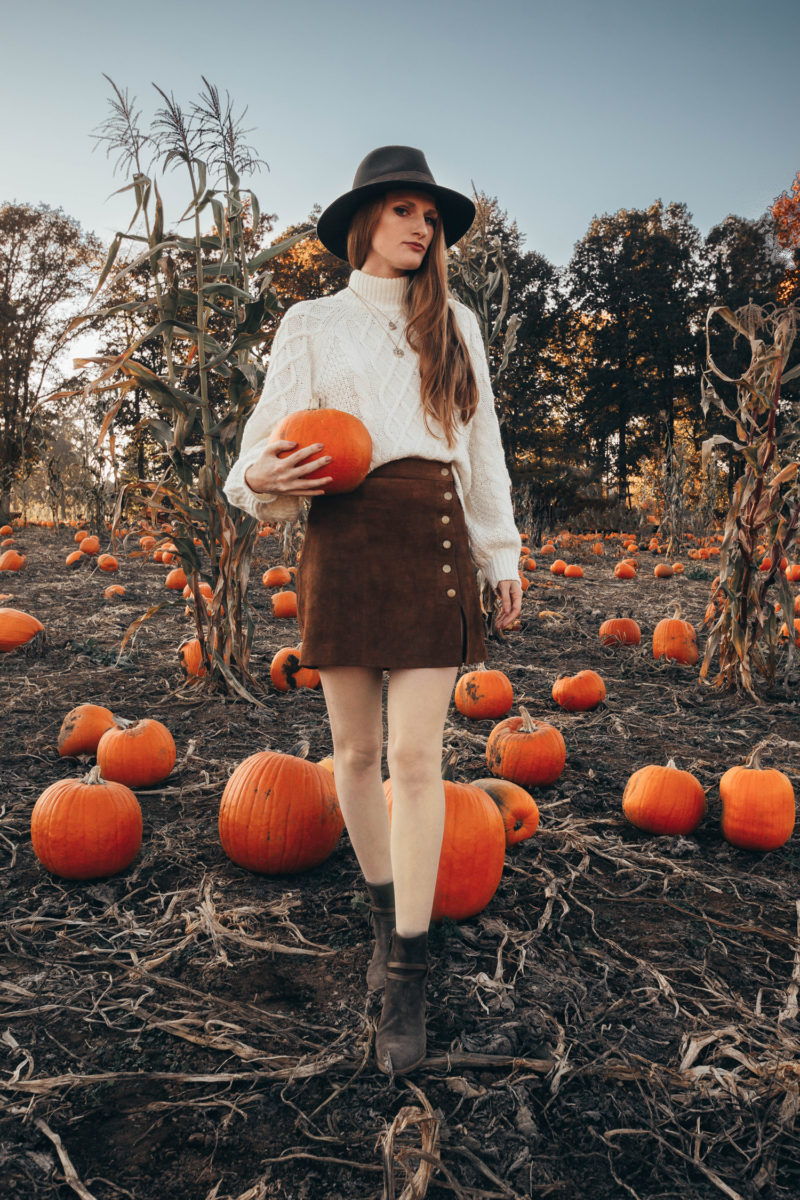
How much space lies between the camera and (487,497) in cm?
201

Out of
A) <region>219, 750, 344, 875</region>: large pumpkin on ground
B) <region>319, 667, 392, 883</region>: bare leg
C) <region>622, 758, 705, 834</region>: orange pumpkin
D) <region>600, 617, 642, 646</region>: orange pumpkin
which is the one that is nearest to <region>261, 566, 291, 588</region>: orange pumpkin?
<region>600, 617, 642, 646</region>: orange pumpkin

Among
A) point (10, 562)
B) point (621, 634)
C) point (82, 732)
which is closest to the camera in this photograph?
point (82, 732)

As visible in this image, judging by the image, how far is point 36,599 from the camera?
7246 millimetres

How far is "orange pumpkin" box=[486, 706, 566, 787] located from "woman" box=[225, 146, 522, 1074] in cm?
122

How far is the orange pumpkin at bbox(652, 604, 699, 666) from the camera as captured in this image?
5367 mm

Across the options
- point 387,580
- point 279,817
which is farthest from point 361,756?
point 279,817

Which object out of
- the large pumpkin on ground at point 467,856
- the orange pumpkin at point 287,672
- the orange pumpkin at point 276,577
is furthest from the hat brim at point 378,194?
the orange pumpkin at point 276,577

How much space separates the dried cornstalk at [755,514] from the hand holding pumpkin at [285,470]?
3.16m

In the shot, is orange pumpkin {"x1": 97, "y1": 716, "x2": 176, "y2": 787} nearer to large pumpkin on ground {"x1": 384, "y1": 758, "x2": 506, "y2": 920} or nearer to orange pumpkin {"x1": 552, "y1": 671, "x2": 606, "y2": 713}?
large pumpkin on ground {"x1": 384, "y1": 758, "x2": 506, "y2": 920}

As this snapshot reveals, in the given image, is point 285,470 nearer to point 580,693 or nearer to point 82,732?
point 82,732

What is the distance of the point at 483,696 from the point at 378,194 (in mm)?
2861

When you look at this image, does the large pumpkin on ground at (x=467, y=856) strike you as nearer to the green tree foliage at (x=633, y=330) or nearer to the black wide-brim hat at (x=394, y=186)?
the black wide-brim hat at (x=394, y=186)

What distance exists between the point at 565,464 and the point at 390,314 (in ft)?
80.2

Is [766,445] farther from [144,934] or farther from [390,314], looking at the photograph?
[144,934]
